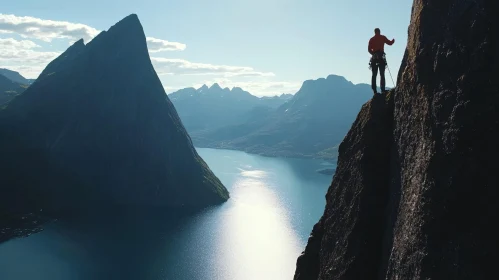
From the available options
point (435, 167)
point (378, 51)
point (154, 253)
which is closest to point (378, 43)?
point (378, 51)

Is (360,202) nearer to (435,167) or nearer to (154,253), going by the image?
(435,167)

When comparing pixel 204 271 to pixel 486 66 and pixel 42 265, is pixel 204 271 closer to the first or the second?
pixel 42 265

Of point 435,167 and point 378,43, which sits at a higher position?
point 378,43

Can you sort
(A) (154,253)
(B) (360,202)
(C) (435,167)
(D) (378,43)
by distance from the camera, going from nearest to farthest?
(C) (435,167), (B) (360,202), (D) (378,43), (A) (154,253)

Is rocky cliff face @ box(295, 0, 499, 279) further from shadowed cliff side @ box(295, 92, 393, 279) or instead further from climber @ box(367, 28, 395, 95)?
climber @ box(367, 28, 395, 95)

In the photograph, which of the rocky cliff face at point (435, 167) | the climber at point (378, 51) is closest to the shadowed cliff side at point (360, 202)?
the rocky cliff face at point (435, 167)

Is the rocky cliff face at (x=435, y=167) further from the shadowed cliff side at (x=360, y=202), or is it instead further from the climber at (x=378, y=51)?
the climber at (x=378, y=51)
